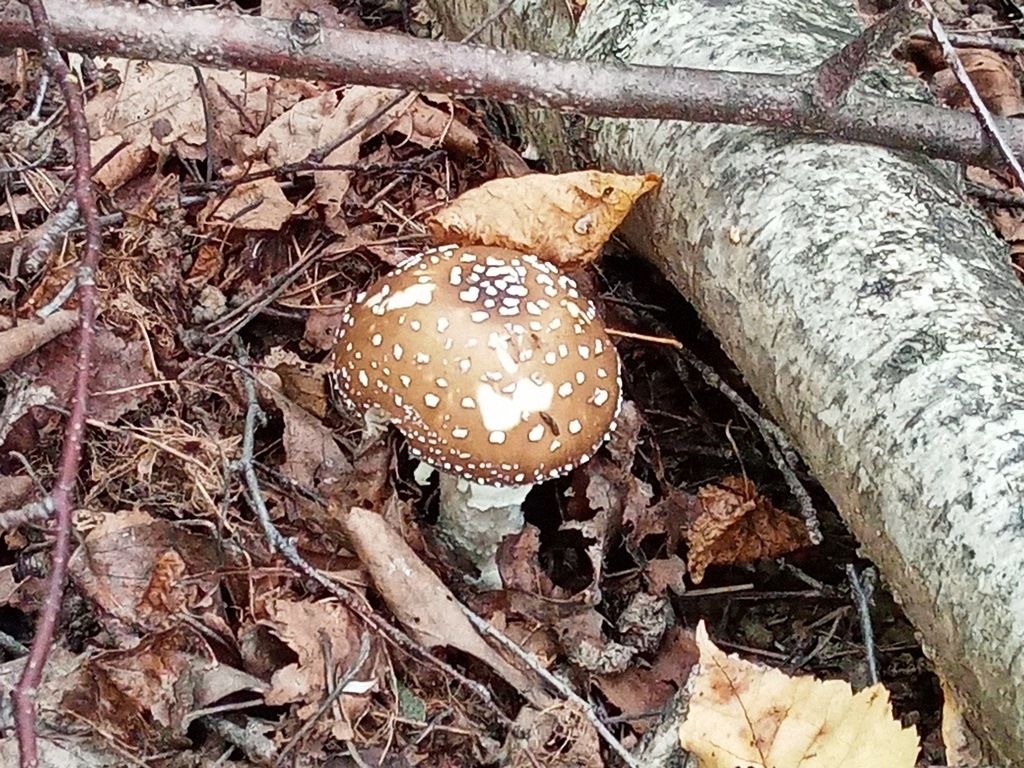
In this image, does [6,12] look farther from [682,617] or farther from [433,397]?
[682,617]

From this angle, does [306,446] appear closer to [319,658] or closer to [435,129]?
[319,658]

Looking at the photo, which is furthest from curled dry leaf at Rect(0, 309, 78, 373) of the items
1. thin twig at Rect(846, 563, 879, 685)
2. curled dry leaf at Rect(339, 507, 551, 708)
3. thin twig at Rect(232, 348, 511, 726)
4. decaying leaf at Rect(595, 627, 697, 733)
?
thin twig at Rect(846, 563, 879, 685)

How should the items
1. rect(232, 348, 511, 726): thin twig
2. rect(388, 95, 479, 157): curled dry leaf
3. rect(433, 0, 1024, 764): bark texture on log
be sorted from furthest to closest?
rect(388, 95, 479, 157): curled dry leaf < rect(232, 348, 511, 726): thin twig < rect(433, 0, 1024, 764): bark texture on log

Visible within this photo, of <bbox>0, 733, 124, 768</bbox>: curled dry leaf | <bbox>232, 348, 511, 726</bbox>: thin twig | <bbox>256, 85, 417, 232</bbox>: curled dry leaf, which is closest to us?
<bbox>0, 733, 124, 768</bbox>: curled dry leaf

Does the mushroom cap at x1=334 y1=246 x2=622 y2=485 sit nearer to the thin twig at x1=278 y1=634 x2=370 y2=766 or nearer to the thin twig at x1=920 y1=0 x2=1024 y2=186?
the thin twig at x1=278 y1=634 x2=370 y2=766

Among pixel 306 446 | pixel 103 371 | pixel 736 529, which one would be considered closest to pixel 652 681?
pixel 736 529

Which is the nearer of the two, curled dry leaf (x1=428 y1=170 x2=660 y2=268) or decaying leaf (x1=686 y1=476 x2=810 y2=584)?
curled dry leaf (x1=428 y1=170 x2=660 y2=268)

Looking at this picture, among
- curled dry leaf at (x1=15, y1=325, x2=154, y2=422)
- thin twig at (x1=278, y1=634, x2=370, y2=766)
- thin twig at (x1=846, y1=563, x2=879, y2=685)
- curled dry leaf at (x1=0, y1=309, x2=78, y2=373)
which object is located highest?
curled dry leaf at (x1=0, y1=309, x2=78, y2=373)
